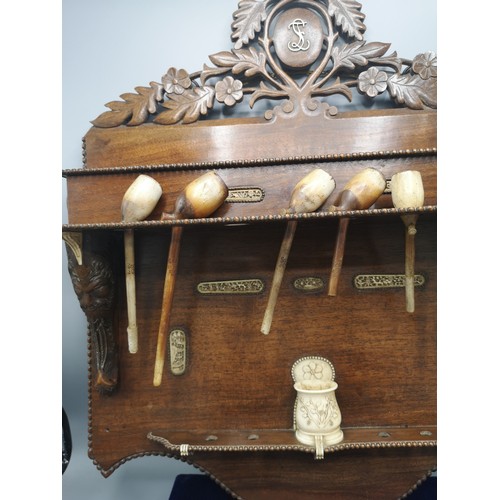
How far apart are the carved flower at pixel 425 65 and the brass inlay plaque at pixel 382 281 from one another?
0.38 meters

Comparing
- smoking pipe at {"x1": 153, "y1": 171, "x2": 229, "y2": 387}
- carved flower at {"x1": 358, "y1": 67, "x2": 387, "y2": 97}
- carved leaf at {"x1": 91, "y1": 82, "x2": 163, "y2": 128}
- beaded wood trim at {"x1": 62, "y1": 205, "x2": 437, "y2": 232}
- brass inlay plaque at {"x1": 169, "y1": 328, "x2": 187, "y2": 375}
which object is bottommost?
brass inlay plaque at {"x1": 169, "y1": 328, "x2": 187, "y2": 375}

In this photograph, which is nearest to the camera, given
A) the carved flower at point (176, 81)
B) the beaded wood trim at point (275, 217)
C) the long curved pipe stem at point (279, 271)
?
the beaded wood trim at point (275, 217)

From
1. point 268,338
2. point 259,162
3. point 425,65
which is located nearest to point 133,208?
point 259,162

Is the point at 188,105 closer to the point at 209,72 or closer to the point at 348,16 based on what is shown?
the point at 209,72

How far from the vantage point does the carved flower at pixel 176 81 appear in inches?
33.2

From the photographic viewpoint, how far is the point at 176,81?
2.77ft

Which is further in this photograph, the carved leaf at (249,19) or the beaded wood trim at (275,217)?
the carved leaf at (249,19)

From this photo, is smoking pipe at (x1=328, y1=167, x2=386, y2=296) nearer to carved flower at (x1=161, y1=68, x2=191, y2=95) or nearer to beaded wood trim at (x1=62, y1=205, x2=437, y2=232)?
beaded wood trim at (x1=62, y1=205, x2=437, y2=232)

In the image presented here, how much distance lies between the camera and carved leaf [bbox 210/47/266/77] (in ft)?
2.73

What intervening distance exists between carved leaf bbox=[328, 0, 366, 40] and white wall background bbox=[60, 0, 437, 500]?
0.69ft

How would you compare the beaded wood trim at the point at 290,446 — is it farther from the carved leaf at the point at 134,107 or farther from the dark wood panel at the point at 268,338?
the carved leaf at the point at 134,107

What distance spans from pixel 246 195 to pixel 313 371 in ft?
1.17

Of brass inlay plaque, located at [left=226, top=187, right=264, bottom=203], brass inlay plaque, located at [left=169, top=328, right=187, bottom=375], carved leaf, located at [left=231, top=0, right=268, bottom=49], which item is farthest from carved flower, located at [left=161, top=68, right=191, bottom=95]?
brass inlay plaque, located at [left=169, top=328, right=187, bottom=375]

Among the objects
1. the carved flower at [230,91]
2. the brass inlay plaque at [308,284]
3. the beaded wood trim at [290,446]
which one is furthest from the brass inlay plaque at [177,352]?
the carved flower at [230,91]
